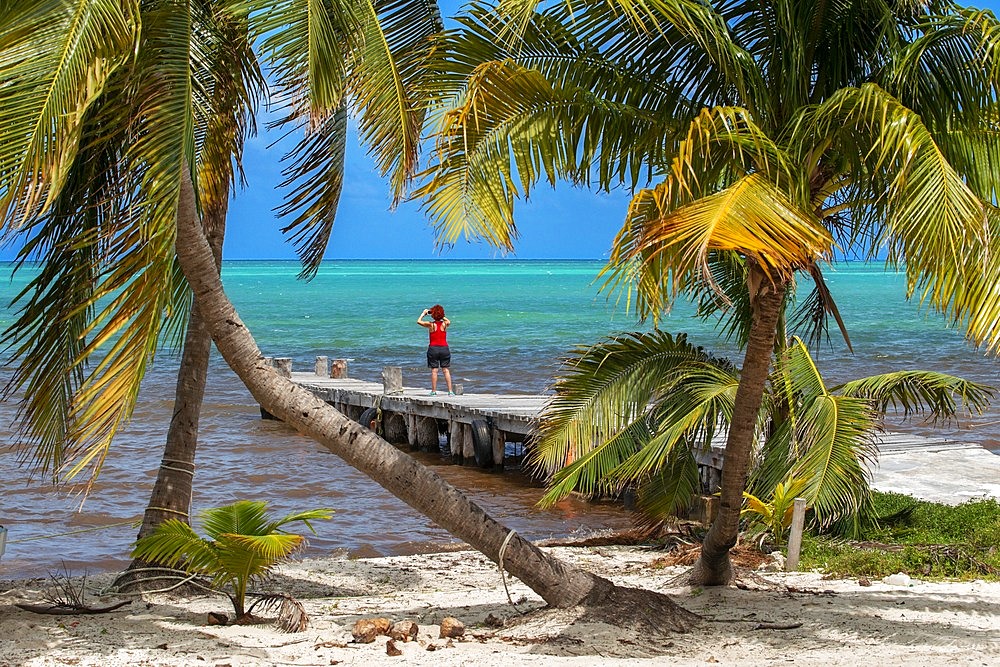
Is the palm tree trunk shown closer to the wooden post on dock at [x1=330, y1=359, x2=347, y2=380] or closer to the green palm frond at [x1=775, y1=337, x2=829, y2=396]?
the green palm frond at [x1=775, y1=337, x2=829, y2=396]

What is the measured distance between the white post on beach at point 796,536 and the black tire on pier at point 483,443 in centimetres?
910

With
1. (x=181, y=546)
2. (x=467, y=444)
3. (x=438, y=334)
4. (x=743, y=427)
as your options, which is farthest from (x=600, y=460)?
(x=438, y=334)

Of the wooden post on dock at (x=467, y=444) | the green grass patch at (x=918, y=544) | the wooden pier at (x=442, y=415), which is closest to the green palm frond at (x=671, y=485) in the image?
the green grass patch at (x=918, y=544)

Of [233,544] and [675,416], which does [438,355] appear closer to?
[675,416]

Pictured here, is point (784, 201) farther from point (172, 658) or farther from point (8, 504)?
point (8, 504)

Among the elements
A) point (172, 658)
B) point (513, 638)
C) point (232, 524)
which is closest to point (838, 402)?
point (513, 638)

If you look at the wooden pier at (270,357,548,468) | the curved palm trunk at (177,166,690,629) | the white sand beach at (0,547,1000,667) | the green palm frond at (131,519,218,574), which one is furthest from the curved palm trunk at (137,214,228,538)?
the wooden pier at (270,357,548,468)

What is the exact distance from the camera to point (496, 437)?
18266 millimetres

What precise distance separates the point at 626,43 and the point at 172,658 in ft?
16.3

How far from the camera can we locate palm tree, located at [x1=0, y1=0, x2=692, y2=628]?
17.2ft

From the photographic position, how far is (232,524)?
24.0ft

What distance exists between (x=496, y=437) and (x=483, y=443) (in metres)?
0.26

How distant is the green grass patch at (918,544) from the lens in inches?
356

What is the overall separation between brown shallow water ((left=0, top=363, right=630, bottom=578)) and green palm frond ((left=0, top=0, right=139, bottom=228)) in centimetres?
541
